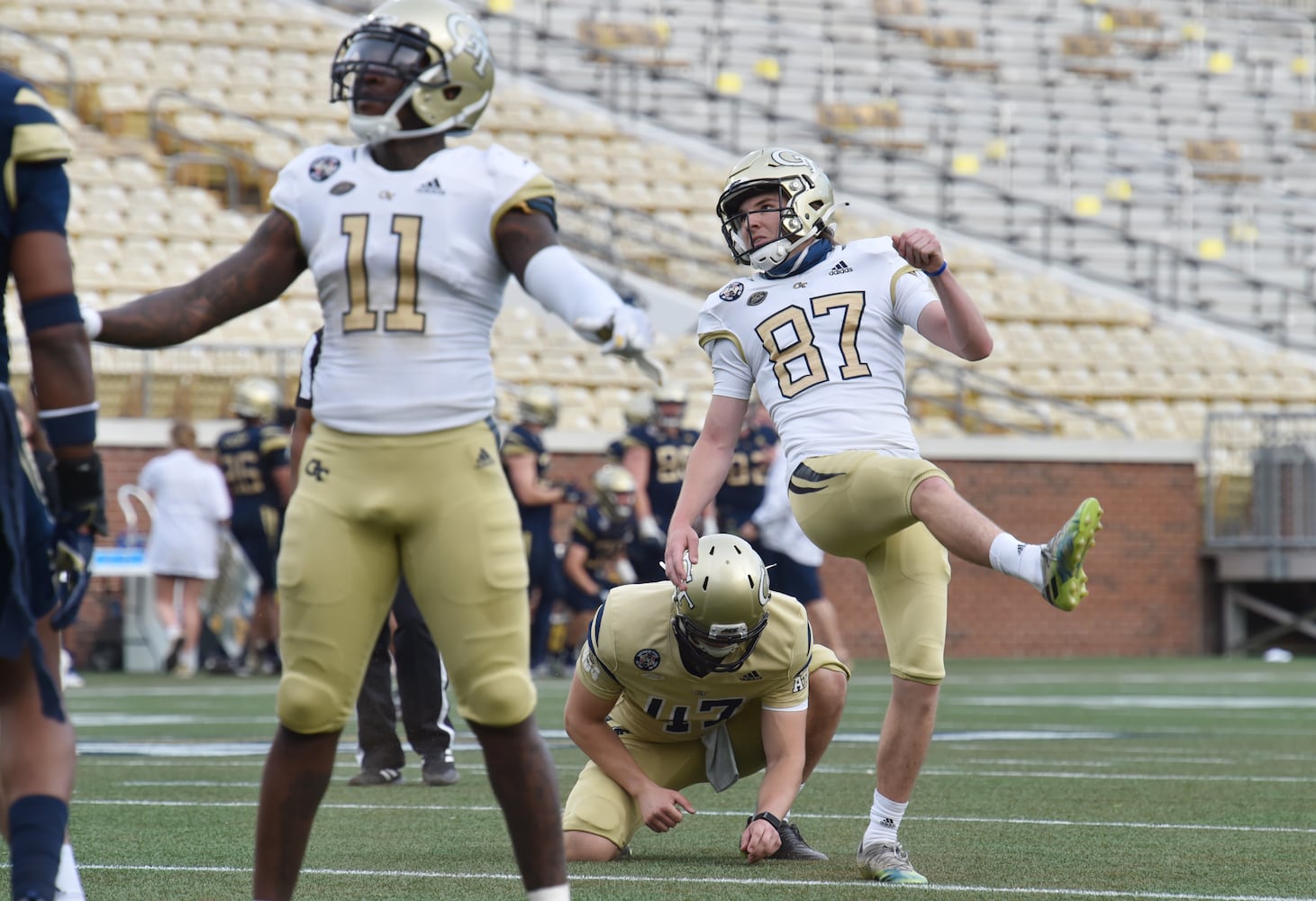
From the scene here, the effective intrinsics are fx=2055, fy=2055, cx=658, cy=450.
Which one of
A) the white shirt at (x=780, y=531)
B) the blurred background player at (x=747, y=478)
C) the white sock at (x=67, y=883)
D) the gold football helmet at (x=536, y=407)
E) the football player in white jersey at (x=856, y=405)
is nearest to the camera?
the white sock at (x=67, y=883)

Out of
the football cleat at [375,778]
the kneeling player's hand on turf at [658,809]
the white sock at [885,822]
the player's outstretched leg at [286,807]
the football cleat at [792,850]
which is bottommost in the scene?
the football cleat at [375,778]

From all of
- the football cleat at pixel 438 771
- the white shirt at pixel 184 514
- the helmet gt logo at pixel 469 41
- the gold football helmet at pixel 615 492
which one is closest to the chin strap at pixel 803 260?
the helmet gt logo at pixel 469 41

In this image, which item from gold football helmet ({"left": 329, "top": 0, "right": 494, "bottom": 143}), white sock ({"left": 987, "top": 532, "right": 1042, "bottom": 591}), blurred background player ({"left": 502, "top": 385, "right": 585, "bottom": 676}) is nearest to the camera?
gold football helmet ({"left": 329, "top": 0, "right": 494, "bottom": 143})

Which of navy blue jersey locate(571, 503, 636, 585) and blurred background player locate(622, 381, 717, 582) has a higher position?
blurred background player locate(622, 381, 717, 582)

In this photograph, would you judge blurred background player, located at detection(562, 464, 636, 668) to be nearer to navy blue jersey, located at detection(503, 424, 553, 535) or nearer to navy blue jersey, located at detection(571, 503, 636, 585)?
navy blue jersey, located at detection(571, 503, 636, 585)

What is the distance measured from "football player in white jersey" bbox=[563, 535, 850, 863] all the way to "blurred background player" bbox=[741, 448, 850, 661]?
7822 mm

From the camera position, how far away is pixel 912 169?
25.6 meters

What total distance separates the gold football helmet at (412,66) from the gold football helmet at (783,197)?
148 cm

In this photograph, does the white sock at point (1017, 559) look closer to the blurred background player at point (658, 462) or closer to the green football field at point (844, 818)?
the green football field at point (844, 818)

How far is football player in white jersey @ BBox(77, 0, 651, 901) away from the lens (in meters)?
3.62

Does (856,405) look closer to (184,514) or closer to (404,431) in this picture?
(404,431)

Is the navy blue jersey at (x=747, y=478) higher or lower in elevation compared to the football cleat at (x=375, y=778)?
lower

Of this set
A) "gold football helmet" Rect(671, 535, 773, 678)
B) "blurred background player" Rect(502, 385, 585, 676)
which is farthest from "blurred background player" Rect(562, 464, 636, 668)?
"gold football helmet" Rect(671, 535, 773, 678)

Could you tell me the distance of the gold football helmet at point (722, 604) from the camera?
4.95 metres
